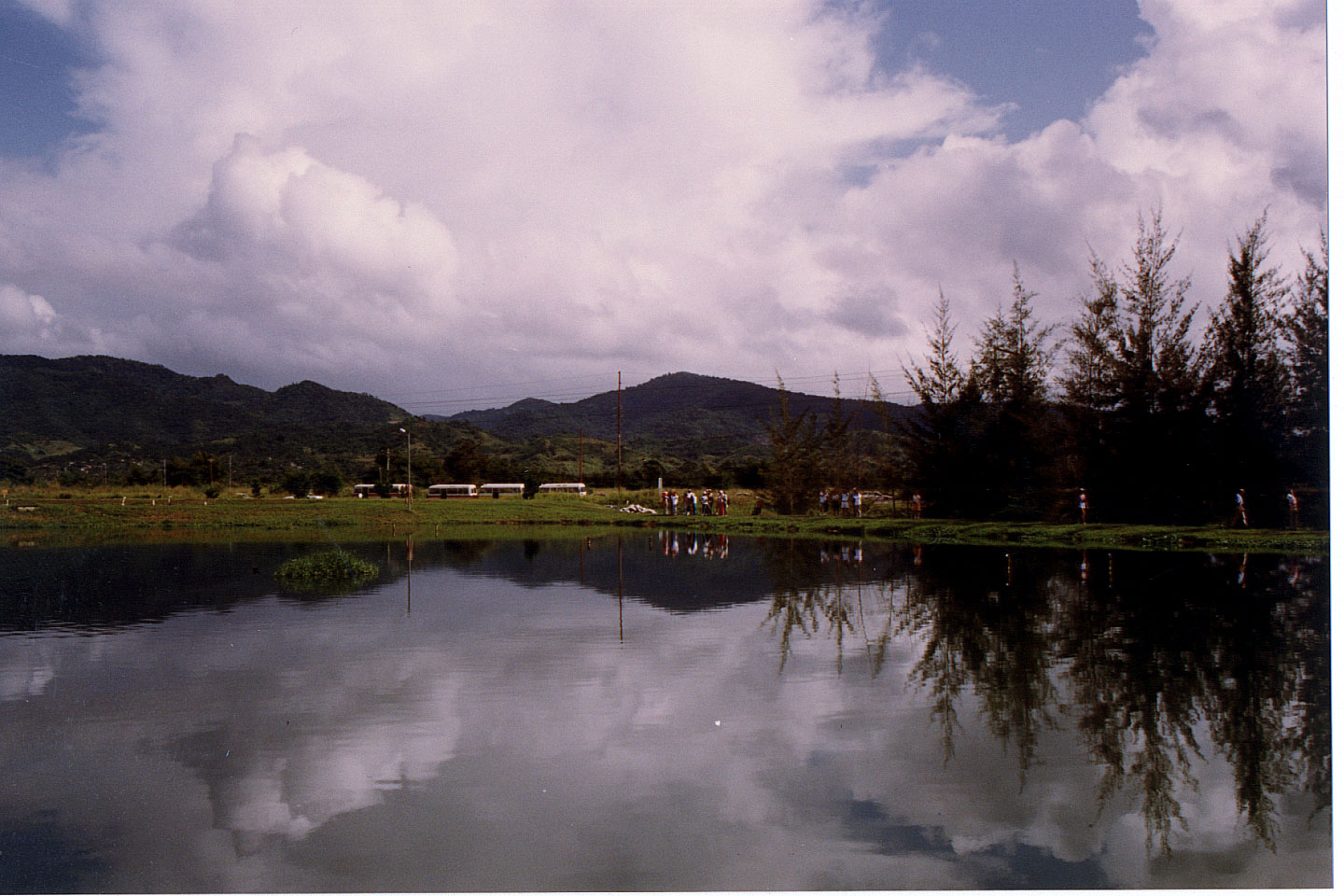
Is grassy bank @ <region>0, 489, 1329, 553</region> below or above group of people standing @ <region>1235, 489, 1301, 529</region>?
below

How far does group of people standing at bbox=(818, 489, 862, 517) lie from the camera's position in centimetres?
3984

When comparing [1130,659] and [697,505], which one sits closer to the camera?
[1130,659]

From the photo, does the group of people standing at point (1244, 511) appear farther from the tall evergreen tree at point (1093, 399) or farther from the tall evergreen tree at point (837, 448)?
the tall evergreen tree at point (837, 448)

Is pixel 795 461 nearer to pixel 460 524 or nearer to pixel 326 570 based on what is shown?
pixel 460 524

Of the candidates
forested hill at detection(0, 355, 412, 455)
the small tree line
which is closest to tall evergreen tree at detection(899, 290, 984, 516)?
the small tree line

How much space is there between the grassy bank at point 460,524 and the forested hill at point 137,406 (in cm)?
3709

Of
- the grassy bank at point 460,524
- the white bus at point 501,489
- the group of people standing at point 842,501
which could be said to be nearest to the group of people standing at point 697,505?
the grassy bank at point 460,524

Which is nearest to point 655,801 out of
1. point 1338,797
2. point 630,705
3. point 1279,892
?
point 630,705

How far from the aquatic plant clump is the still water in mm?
4682

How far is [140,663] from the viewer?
1034 centimetres

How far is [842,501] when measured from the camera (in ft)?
133

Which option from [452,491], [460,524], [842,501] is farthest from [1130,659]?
[452,491]

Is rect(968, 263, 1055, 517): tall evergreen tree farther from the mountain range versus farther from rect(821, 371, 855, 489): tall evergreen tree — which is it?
the mountain range

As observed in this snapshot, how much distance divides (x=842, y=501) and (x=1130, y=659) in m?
30.7
